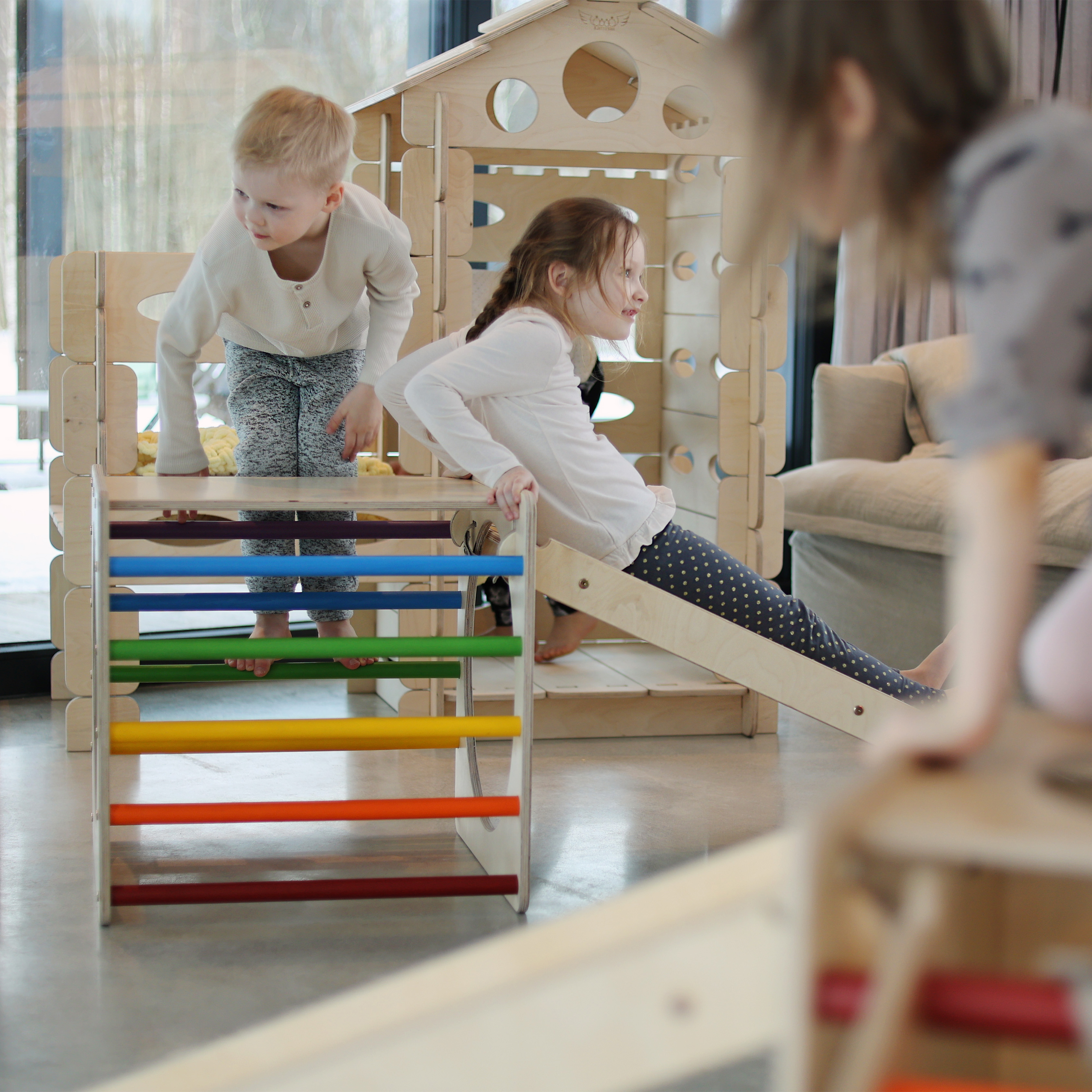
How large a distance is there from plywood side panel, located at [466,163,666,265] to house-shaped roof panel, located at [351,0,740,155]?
1.51 feet

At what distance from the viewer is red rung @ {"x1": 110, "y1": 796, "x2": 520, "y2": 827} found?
146cm

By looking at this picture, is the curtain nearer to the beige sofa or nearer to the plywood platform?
the beige sofa

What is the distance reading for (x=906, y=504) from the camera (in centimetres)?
265

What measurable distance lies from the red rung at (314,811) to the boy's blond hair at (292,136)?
870mm

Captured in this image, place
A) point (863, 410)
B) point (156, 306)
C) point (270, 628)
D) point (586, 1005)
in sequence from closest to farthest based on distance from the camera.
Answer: point (586, 1005), point (270, 628), point (156, 306), point (863, 410)

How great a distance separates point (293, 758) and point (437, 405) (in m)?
0.86

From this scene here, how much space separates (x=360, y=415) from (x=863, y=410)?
156 centimetres

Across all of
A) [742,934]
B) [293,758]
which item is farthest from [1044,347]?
[293,758]

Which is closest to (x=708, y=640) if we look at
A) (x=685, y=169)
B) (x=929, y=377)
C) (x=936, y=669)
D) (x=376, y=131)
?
(x=936, y=669)

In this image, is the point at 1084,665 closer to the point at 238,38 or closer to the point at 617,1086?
the point at 617,1086

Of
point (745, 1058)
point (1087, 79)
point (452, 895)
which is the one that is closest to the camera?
point (745, 1058)

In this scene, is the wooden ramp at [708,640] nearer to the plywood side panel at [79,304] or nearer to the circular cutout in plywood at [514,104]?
the plywood side panel at [79,304]

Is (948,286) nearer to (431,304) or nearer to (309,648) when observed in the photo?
(431,304)

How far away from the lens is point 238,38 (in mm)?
2809
